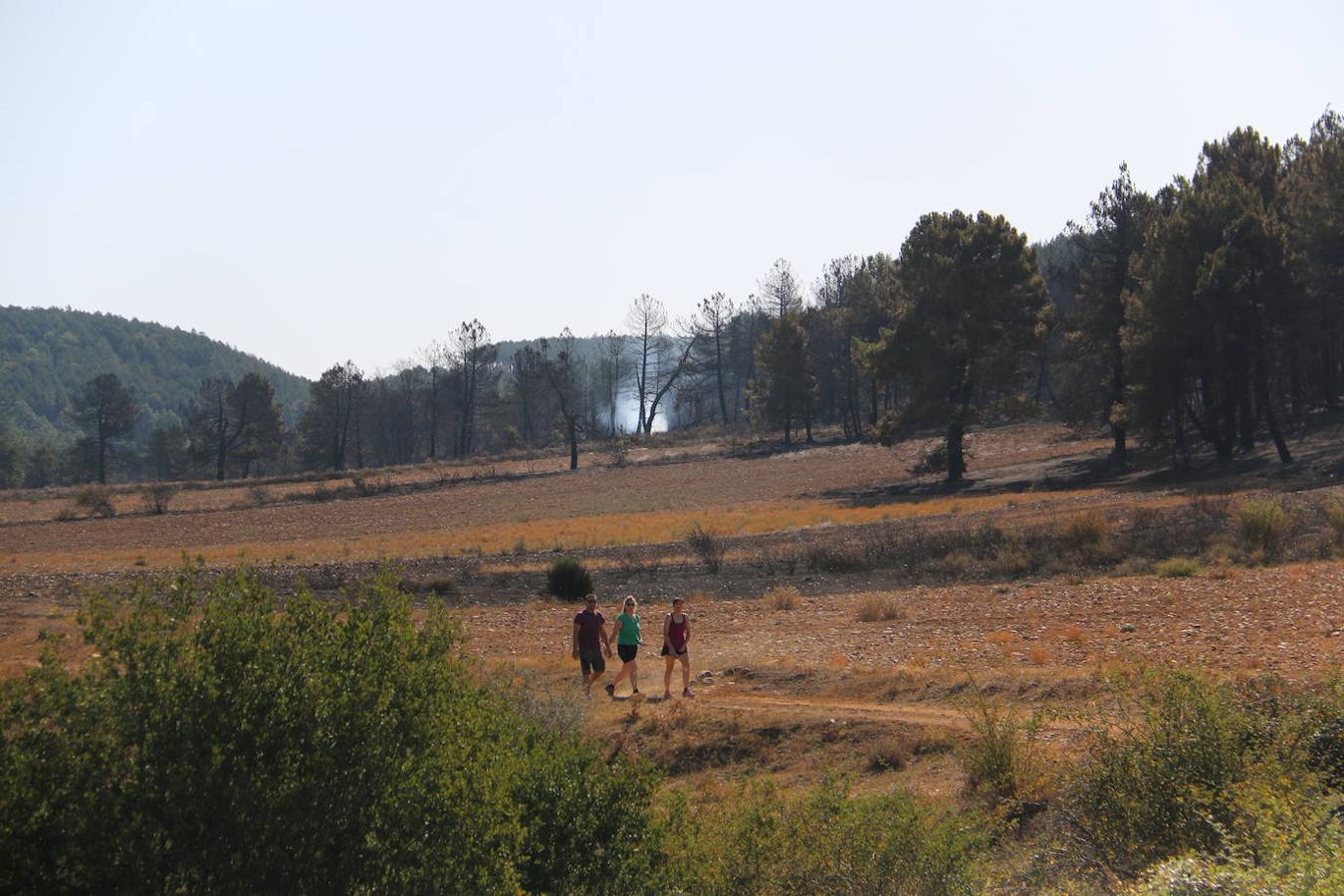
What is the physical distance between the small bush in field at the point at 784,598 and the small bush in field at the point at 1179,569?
7.78 m

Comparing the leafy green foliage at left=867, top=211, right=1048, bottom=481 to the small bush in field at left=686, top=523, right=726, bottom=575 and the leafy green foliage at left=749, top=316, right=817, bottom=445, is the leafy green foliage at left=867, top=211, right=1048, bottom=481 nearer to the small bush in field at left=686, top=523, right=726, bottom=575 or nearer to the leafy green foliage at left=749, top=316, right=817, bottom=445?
the small bush in field at left=686, top=523, right=726, bottom=575

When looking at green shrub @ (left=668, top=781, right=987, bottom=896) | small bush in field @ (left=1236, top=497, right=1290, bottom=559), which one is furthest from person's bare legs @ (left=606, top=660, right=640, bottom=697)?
small bush in field @ (left=1236, top=497, right=1290, bottom=559)

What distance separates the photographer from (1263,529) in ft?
80.8

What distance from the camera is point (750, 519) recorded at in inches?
1716

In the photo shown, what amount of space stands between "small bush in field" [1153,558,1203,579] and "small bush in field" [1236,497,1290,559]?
1.87 meters

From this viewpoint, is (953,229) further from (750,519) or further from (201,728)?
(201,728)

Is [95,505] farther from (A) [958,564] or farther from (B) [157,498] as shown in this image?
(A) [958,564]

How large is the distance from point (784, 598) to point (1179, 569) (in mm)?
8384

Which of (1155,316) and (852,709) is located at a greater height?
(1155,316)

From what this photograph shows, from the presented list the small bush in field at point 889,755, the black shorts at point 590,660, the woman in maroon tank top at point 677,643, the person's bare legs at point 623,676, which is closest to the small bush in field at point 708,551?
the person's bare legs at point 623,676

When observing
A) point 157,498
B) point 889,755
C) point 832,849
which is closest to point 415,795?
point 832,849

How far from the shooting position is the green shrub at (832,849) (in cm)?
796

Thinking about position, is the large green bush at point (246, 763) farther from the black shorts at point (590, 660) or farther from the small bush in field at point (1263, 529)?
the small bush in field at point (1263, 529)

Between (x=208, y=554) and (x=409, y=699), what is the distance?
3596 cm
